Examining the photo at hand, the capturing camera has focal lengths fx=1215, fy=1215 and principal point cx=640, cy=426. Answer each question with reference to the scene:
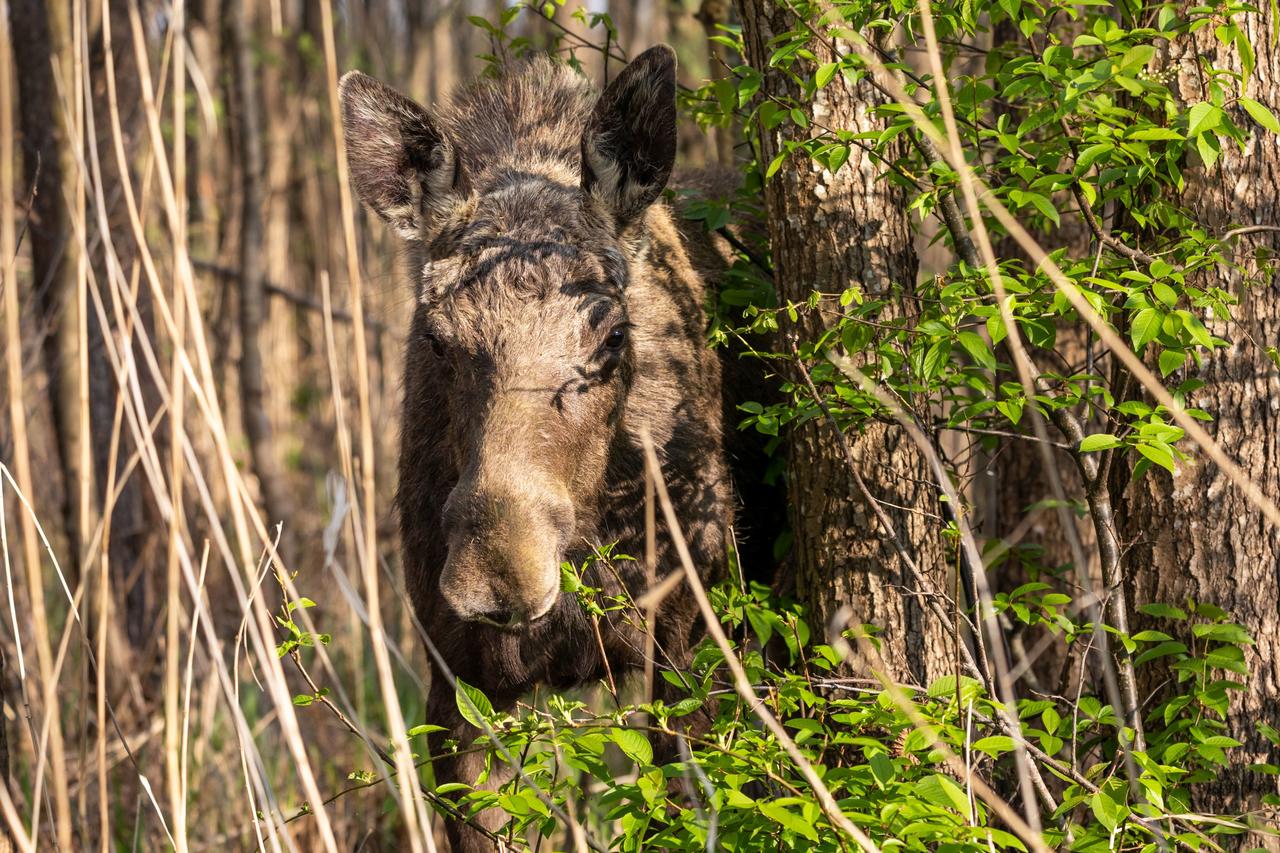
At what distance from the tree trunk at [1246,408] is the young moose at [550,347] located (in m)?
1.70

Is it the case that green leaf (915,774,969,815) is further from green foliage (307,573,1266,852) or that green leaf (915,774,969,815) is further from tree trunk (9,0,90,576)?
tree trunk (9,0,90,576)

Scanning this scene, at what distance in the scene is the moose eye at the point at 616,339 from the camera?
4.18m

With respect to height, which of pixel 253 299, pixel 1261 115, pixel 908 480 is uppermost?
pixel 1261 115

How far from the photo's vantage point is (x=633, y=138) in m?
4.55

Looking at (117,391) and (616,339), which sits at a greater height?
(616,339)

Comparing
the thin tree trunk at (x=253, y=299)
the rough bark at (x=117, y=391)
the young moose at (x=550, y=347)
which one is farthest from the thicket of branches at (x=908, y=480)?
the thin tree trunk at (x=253, y=299)

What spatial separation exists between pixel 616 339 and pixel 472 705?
1628 mm

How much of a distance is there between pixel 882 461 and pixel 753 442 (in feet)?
3.76

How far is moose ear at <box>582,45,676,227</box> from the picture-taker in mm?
4371

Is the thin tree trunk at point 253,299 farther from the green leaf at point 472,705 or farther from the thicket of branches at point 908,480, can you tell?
the green leaf at point 472,705

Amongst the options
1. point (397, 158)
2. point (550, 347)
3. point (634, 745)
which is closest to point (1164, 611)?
point (634, 745)

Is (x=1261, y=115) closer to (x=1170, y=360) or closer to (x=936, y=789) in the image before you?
(x=1170, y=360)

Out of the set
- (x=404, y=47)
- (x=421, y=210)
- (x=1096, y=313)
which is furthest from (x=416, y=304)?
(x=404, y=47)

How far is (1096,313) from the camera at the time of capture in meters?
3.22
